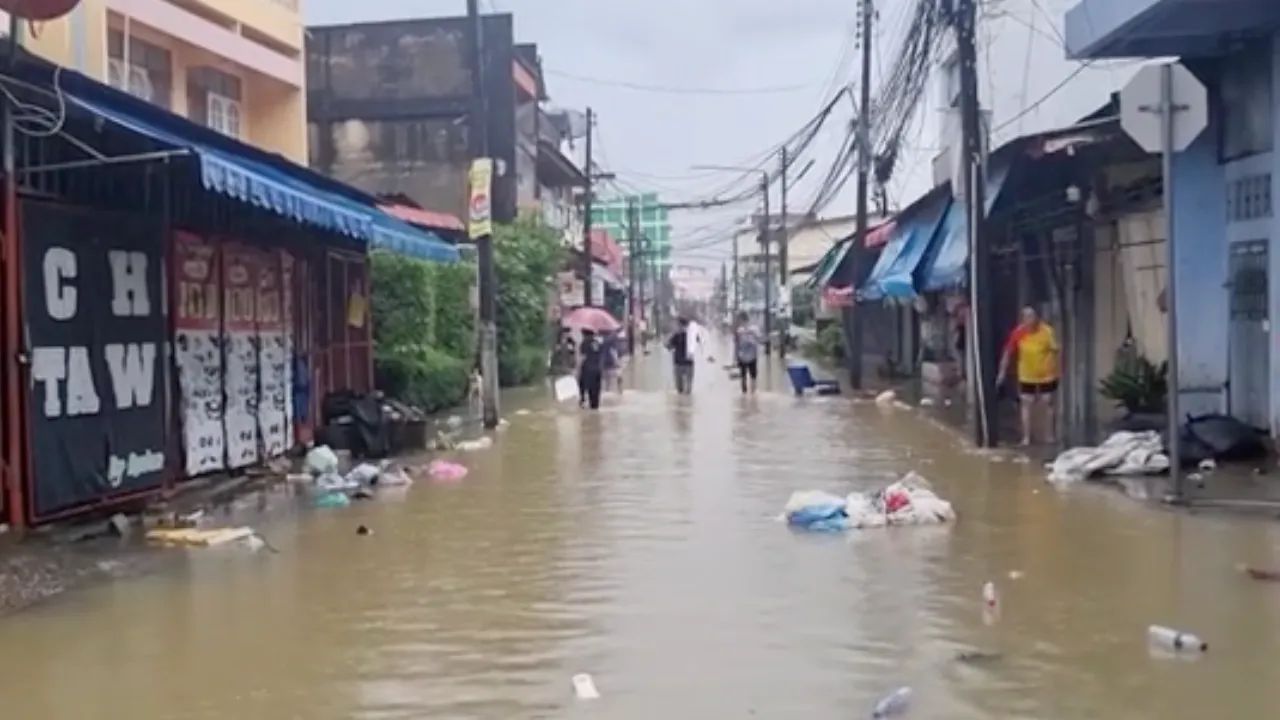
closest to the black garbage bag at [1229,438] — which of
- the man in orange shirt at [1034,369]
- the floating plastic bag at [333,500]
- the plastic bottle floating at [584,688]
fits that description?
the man in orange shirt at [1034,369]

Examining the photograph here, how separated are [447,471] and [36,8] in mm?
7735

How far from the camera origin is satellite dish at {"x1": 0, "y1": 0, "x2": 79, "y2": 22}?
1091 centimetres

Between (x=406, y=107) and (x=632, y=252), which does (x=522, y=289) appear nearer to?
(x=406, y=107)

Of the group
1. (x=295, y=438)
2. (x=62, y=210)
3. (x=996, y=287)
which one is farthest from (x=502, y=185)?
(x=62, y=210)

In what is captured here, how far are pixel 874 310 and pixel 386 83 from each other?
1844 cm

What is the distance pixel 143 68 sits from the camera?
23109mm

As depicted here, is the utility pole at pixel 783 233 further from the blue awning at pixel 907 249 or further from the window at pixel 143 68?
the window at pixel 143 68

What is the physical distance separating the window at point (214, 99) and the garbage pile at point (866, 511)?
15.2 m

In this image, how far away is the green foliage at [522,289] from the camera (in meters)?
40.5

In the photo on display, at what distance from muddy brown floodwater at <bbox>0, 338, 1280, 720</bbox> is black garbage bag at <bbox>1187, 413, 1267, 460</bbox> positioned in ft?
6.41

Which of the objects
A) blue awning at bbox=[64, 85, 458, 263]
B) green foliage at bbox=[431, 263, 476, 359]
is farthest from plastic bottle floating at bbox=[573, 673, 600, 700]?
green foliage at bbox=[431, 263, 476, 359]

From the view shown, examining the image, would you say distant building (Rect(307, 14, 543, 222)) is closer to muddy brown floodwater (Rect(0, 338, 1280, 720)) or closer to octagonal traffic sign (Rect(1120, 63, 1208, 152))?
muddy brown floodwater (Rect(0, 338, 1280, 720))

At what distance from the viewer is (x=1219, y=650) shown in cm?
772

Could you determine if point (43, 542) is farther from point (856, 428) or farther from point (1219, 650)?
point (856, 428)
